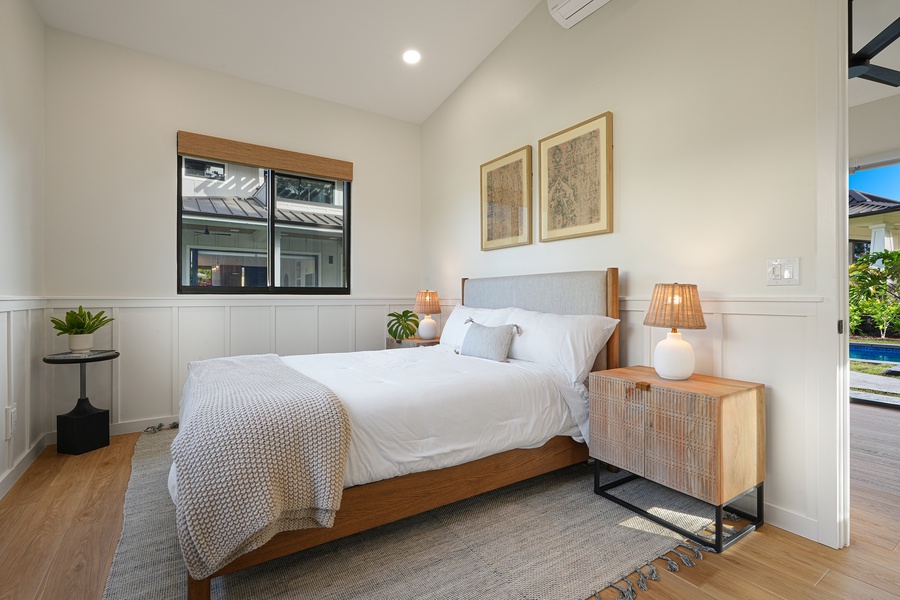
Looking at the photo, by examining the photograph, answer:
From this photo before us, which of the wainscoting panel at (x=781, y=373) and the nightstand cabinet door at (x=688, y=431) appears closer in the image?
the nightstand cabinet door at (x=688, y=431)

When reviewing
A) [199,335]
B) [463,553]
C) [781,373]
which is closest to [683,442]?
[781,373]

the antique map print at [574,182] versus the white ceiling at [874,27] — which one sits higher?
the white ceiling at [874,27]

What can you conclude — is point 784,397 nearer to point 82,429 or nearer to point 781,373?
point 781,373

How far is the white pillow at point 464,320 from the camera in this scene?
3.17 meters

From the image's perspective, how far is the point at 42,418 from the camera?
9.80ft

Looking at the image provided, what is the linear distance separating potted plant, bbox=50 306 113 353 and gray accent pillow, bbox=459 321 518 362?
264 centimetres

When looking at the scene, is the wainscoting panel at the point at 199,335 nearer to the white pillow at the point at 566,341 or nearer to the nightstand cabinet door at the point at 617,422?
the white pillow at the point at 566,341

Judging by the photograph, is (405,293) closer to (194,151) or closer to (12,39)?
(194,151)

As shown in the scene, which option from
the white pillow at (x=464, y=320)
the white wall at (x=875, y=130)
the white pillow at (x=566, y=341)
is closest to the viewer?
the white pillow at (x=566, y=341)

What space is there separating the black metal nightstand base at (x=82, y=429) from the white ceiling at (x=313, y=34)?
277 centimetres

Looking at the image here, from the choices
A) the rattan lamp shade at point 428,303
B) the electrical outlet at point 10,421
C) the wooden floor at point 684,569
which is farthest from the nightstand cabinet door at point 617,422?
the electrical outlet at point 10,421

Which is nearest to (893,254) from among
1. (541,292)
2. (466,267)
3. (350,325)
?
(541,292)

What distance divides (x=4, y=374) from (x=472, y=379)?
2.61 meters

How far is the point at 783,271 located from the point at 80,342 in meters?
4.23
